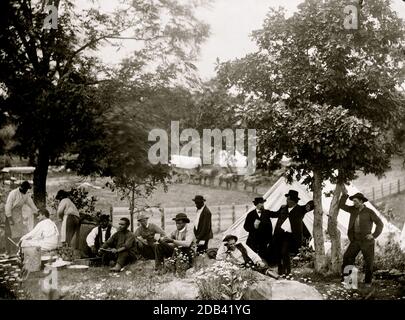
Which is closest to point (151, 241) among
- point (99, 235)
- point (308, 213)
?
point (99, 235)

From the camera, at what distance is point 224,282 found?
231 inches

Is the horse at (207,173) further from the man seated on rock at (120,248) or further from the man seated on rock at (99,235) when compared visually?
the man seated on rock at (99,235)

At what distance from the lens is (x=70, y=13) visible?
266 inches

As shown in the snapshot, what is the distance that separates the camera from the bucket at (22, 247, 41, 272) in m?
6.24

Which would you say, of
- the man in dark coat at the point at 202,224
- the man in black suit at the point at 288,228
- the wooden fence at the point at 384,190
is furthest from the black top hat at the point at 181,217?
the wooden fence at the point at 384,190

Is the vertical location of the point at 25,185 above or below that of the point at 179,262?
above

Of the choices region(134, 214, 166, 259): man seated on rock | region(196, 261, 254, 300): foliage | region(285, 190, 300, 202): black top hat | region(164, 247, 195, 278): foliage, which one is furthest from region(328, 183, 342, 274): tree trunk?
region(134, 214, 166, 259): man seated on rock

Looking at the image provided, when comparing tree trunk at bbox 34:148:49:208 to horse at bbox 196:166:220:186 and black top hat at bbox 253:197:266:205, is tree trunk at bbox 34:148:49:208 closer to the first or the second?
horse at bbox 196:166:220:186

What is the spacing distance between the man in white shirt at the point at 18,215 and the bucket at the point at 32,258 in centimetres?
34

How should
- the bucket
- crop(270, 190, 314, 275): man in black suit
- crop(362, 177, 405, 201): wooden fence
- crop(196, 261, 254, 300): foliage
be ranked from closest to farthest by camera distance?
crop(196, 261, 254, 300): foliage
the bucket
crop(270, 190, 314, 275): man in black suit
crop(362, 177, 405, 201): wooden fence

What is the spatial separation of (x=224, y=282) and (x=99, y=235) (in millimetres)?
2035

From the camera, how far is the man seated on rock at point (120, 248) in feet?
21.9

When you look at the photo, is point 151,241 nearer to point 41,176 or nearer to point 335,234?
point 41,176

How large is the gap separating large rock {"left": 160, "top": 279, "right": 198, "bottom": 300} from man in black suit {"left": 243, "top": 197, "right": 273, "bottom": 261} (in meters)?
1.20
